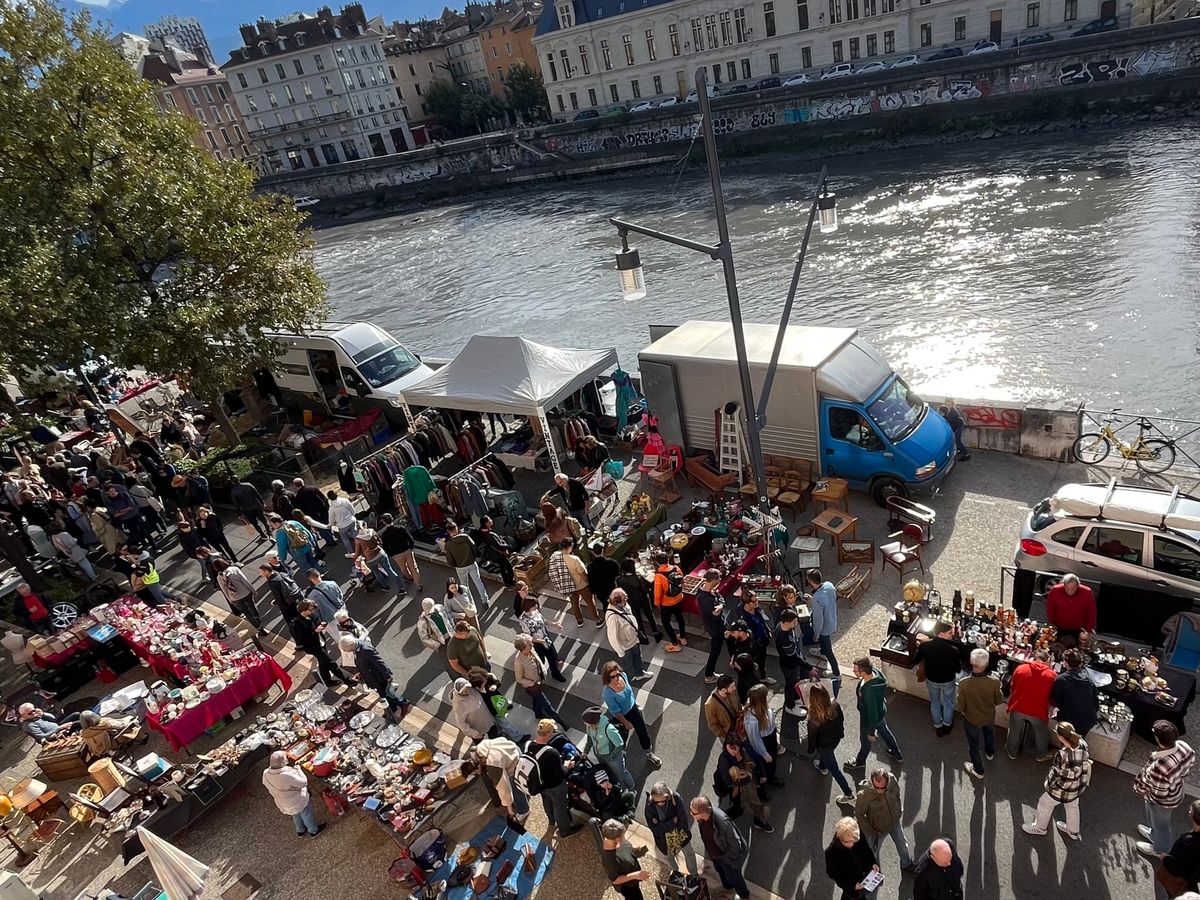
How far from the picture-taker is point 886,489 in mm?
12289

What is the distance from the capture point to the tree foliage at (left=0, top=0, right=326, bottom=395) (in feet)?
49.5

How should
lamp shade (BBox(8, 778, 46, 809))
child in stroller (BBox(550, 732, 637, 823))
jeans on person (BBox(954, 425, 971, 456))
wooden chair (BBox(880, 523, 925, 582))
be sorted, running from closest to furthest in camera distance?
child in stroller (BBox(550, 732, 637, 823)) → lamp shade (BBox(8, 778, 46, 809)) → wooden chair (BBox(880, 523, 925, 582)) → jeans on person (BBox(954, 425, 971, 456))

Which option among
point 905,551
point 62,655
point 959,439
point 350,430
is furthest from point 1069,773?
point 350,430

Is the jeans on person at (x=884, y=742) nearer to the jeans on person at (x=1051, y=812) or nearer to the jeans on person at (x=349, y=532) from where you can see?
the jeans on person at (x=1051, y=812)

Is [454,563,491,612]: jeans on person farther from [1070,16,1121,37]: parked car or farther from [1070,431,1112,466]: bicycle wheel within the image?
[1070,16,1121,37]: parked car

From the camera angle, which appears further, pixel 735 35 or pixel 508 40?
pixel 508 40

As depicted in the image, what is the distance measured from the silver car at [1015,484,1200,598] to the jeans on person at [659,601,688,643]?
4.56 meters

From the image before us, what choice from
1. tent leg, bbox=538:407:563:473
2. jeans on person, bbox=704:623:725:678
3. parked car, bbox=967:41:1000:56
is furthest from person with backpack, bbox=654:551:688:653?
parked car, bbox=967:41:1000:56

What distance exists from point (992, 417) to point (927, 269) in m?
19.5

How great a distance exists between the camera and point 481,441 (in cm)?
1691

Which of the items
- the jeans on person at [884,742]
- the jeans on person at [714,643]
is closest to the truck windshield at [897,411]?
the jeans on person at [714,643]

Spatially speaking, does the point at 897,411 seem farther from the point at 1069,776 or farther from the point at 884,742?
the point at 1069,776

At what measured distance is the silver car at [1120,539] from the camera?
8.40 meters

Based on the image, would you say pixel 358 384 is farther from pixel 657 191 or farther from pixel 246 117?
pixel 246 117
